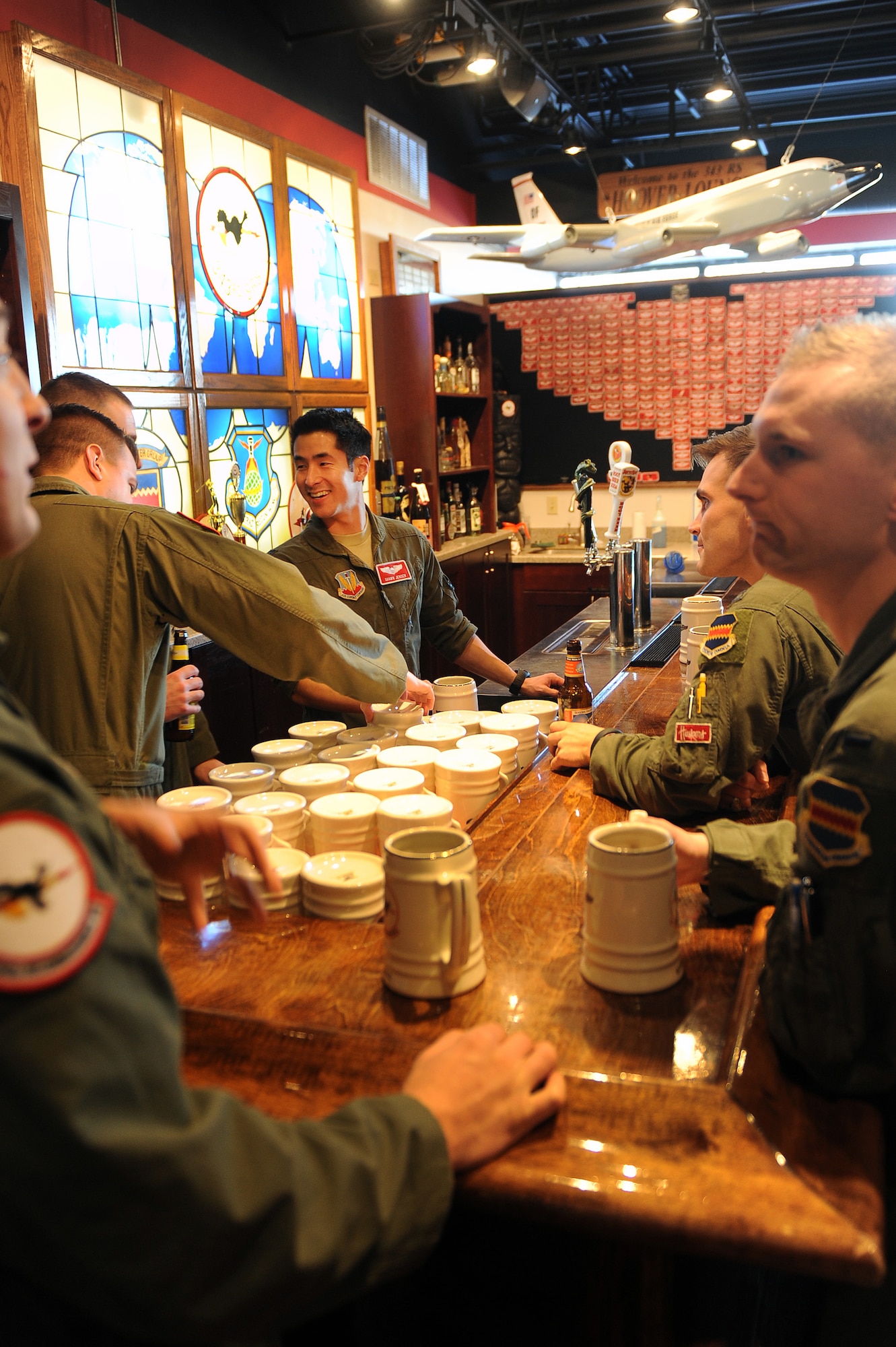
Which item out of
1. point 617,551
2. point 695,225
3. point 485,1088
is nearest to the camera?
point 485,1088

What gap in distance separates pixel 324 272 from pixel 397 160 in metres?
1.61

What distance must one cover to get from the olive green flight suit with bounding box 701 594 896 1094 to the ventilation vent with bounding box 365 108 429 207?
6.57 meters

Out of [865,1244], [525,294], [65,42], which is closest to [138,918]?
[865,1244]

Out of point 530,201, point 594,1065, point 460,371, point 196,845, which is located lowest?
point 594,1065

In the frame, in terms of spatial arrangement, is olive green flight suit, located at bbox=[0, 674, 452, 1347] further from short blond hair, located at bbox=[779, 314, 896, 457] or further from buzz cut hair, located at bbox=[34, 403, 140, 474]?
buzz cut hair, located at bbox=[34, 403, 140, 474]

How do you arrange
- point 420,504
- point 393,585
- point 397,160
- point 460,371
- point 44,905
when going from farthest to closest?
point 460,371 → point 397,160 → point 420,504 → point 393,585 → point 44,905

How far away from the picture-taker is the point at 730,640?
1818mm

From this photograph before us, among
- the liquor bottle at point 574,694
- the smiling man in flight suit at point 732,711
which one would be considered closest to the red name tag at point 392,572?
the liquor bottle at point 574,694

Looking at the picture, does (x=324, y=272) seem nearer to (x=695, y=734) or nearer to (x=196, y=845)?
(x=695, y=734)

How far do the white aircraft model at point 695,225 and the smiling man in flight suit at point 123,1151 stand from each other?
478cm

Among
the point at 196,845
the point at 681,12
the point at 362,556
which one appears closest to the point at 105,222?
the point at 362,556

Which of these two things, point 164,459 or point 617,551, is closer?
point 617,551

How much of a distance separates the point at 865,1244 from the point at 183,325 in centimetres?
461

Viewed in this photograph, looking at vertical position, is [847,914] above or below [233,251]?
below
